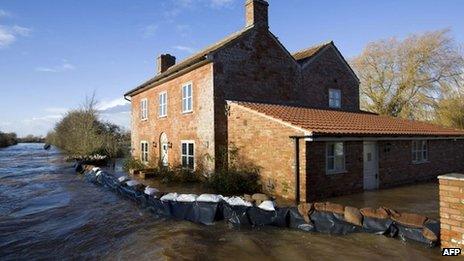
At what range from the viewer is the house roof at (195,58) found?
56.3 feet

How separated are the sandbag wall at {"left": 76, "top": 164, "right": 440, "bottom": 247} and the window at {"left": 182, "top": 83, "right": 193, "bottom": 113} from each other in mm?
7272

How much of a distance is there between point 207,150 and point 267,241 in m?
8.76

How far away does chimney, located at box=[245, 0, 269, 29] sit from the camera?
18.1 meters

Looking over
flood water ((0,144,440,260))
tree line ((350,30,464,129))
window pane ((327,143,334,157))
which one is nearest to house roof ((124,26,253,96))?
window pane ((327,143,334,157))

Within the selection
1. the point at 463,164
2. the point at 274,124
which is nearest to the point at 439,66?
the point at 463,164

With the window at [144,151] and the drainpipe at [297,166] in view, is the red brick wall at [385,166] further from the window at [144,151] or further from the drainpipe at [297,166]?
the window at [144,151]

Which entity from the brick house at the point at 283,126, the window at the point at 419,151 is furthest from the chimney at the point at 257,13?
the window at the point at 419,151

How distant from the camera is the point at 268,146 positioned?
1391 cm

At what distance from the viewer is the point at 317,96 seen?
69.1 ft

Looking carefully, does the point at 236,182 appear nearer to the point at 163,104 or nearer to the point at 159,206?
the point at 159,206

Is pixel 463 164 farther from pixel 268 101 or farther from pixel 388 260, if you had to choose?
pixel 388 260

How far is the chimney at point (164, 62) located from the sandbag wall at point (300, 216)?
1732cm

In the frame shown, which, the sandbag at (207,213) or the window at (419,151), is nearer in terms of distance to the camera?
the sandbag at (207,213)

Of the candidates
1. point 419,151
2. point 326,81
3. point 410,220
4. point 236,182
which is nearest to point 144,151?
point 236,182
